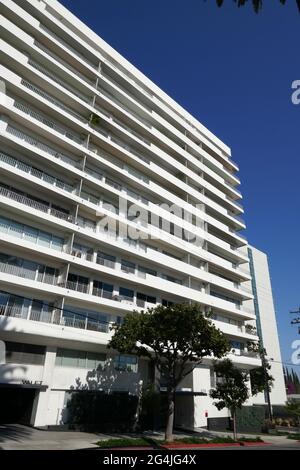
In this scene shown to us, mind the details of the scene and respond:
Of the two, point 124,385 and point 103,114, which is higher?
point 103,114

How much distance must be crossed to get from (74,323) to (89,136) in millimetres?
19231

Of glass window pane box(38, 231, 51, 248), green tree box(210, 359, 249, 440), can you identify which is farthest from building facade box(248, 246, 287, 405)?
glass window pane box(38, 231, 51, 248)

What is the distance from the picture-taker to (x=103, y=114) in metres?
39.7

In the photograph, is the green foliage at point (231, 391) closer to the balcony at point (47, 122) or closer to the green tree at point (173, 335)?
the green tree at point (173, 335)

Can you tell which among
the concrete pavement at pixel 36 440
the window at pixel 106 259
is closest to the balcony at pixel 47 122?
the window at pixel 106 259

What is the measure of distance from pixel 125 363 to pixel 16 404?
34.5 ft

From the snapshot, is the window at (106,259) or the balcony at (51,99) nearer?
the balcony at (51,99)

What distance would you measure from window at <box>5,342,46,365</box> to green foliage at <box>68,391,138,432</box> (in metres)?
4.40

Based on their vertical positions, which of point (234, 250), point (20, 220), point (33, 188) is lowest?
point (20, 220)

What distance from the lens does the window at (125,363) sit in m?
33.5

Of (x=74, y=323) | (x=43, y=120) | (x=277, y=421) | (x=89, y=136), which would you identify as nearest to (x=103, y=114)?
(x=89, y=136)

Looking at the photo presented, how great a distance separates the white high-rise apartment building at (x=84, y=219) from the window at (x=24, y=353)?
0.08m

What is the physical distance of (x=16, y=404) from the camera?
27906 mm
